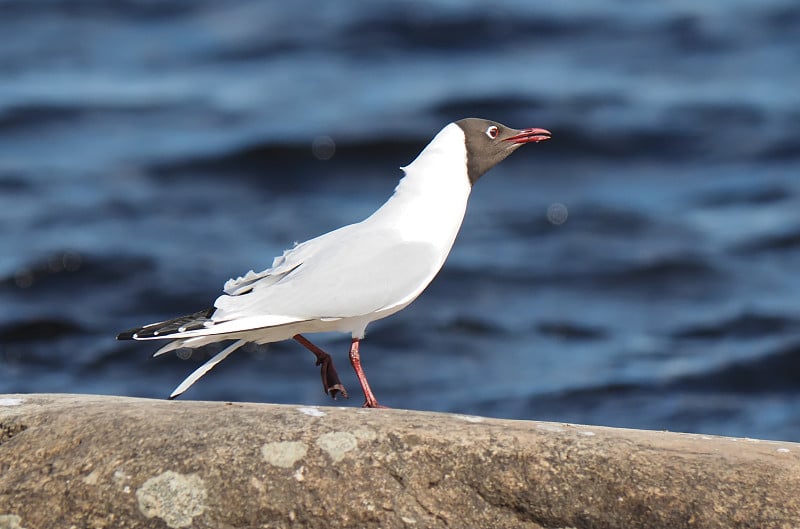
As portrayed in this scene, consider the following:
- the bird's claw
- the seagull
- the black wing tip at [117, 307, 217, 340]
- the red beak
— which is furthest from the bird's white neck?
the black wing tip at [117, 307, 217, 340]

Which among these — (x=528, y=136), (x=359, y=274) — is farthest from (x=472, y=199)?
(x=359, y=274)

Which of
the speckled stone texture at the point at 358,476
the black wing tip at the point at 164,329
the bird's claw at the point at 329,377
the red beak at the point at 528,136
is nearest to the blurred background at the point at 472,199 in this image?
the red beak at the point at 528,136

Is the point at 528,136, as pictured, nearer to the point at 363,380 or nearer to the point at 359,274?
the point at 359,274

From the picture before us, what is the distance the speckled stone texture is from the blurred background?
311 inches

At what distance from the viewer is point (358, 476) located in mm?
5387

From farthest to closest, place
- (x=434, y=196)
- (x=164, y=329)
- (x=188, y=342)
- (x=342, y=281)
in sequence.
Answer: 1. (x=434, y=196)
2. (x=342, y=281)
3. (x=188, y=342)
4. (x=164, y=329)

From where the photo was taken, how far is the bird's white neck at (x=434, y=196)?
7180mm

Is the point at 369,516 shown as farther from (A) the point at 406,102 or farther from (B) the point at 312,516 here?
(A) the point at 406,102

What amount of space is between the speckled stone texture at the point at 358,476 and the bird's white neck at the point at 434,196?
1.73 m

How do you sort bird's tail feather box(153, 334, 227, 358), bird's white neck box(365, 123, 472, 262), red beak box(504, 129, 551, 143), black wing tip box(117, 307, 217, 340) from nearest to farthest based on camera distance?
black wing tip box(117, 307, 217, 340), bird's tail feather box(153, 334, 227, 358), bird's white neck box(365, 123, 472, 262), red beak box(504, 129, 551, 143)

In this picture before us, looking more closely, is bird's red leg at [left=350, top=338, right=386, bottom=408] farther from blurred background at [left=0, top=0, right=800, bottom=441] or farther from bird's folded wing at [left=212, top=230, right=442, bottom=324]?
blurred background at [left=0, top=0, right=800, bottom=441]

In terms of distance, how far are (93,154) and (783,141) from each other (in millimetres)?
12076

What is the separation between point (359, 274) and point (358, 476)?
172 cm

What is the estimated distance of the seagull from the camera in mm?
6543
